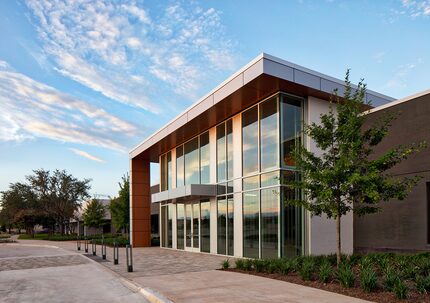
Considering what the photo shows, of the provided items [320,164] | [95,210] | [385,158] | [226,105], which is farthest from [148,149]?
[95,210]

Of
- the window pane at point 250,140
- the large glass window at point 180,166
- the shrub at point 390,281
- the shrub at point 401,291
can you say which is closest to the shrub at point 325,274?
the shrub at point 390,281

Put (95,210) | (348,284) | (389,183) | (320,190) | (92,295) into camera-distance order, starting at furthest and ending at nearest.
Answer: (95,210), (320,190), (389,183), (92,295), (348,284)

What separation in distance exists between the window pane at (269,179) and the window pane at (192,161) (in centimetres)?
739

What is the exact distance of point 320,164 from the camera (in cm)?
1285

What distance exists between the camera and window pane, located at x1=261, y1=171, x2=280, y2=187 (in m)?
17.0

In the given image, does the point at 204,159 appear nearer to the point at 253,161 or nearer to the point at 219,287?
the point at 253,161

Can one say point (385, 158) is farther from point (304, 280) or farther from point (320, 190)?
point (304, 280)

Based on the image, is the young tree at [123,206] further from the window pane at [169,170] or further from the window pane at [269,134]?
the window pane at [269,134]

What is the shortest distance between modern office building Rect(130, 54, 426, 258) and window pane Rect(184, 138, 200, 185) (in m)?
0.06

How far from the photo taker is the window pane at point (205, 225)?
74.3 ft

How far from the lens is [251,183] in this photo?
61.8ft

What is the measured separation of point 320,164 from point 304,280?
3.72 metres

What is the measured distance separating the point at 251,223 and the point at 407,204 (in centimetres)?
659

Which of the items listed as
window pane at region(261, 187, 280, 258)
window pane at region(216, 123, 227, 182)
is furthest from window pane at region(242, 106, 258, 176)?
window pane at region(216, 123, 227, 182)
